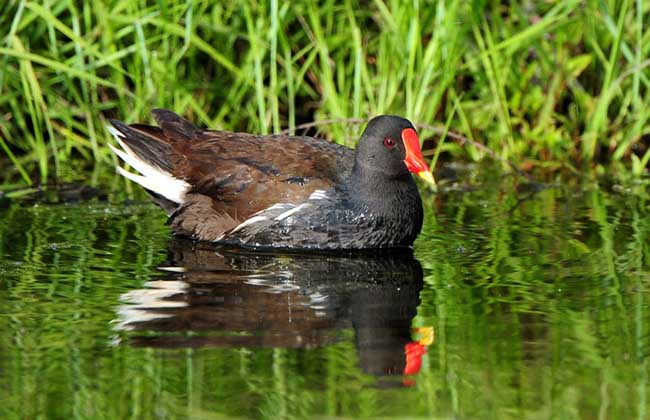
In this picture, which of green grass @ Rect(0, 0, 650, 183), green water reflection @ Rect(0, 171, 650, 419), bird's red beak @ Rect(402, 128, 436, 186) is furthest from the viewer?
green grass @ Rect(0, 0, 650, 183)

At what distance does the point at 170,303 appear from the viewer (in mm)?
4617

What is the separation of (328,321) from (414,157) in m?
1.51

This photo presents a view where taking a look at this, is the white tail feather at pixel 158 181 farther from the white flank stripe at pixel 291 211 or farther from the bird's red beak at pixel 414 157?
the bird's red beak at pixel 414 157

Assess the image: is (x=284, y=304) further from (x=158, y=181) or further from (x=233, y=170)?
(x=158, y=181)

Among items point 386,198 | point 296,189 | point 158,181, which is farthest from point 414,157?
point 158,181

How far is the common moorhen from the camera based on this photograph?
18.7 feet

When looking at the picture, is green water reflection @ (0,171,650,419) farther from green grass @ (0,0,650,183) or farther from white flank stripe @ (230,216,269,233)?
green grass @ (0,0,650,183)

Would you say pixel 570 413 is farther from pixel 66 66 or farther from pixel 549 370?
pixel 66 66

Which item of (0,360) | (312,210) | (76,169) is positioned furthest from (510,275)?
(76,169)

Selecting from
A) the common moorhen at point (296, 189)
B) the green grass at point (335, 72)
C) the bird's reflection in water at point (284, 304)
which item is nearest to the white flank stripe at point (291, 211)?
the common moorhen at point (296, 189)

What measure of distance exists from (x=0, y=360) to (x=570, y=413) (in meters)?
1.75

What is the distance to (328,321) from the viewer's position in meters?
4.39

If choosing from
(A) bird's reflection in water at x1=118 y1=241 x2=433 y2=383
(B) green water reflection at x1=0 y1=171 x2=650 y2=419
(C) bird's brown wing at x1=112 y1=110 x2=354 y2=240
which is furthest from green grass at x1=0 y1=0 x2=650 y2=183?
(A) bird's reflection in water at x1=118 y1=241 x2=433 y2=383

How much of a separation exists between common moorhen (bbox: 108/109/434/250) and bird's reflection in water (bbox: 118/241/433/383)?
0.16m
